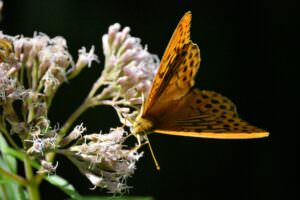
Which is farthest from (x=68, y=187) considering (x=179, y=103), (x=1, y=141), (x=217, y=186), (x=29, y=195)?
(x=217, y=186)

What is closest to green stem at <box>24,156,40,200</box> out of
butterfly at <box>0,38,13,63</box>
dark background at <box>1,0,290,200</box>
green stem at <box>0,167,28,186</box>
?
green stem at <box>0,167,28,186</box>

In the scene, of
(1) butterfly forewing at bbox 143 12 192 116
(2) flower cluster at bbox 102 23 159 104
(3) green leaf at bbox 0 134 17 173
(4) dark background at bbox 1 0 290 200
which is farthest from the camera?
(4) dark background at bbox 1 0 290 200

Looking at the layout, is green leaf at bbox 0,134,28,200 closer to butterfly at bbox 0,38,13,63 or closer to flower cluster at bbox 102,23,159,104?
butterfly at bbox 0,38,13,63

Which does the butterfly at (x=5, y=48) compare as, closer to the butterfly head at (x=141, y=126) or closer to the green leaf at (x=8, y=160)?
the green leaf at (x=8, y=160)

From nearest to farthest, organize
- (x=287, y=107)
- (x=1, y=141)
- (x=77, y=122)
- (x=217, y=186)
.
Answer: (x=1, y=141) → (x=77, y=122) → (x=217, y=186) → (x=287, y=107)

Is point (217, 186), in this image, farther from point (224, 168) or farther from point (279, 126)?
point (279, 126)

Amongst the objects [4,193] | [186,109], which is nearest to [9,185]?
[4,193]

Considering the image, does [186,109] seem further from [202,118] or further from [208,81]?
[208,81]

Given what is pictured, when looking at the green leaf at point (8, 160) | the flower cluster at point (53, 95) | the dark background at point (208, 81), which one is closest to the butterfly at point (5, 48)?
the flower cluster at point (53, 95)
